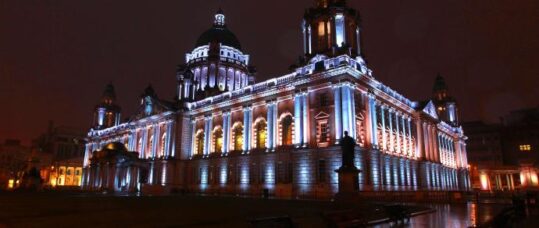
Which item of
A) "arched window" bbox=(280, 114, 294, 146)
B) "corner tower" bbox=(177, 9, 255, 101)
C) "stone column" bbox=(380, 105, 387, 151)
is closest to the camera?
"arched window" bbox=(280, 114, 294, 146)

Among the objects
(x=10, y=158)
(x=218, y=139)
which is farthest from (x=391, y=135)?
(x=10, y=158)

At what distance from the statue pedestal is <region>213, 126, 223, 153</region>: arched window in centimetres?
3091

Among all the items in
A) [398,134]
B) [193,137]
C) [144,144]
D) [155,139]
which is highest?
[155,139]

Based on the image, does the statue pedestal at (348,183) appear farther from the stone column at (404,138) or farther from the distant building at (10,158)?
the distant building at (10,158)

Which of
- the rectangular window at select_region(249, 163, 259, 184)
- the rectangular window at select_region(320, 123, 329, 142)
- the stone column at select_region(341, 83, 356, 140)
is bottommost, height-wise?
the rectangular window at select_region(249, 163, 259, 184)

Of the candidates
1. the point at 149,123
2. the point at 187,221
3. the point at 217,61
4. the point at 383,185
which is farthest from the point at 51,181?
the point at 187,221

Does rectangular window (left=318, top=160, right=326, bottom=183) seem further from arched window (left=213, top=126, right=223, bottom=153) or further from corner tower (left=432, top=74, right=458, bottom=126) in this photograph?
corner tower (left=432, top=74, right=458, bottom=126)

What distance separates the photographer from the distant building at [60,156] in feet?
342

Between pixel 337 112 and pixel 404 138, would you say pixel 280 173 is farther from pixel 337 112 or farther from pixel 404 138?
pixel 404 138

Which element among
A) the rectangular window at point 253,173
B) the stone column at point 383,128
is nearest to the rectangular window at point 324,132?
the stone column at point 383,128

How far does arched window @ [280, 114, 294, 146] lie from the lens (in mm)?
46116

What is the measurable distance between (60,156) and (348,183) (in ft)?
396

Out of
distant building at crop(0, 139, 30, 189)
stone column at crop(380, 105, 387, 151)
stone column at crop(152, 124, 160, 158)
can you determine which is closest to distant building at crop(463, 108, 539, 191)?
stone column at crop(380, 105, 387, 151)

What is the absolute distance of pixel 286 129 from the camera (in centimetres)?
4681
